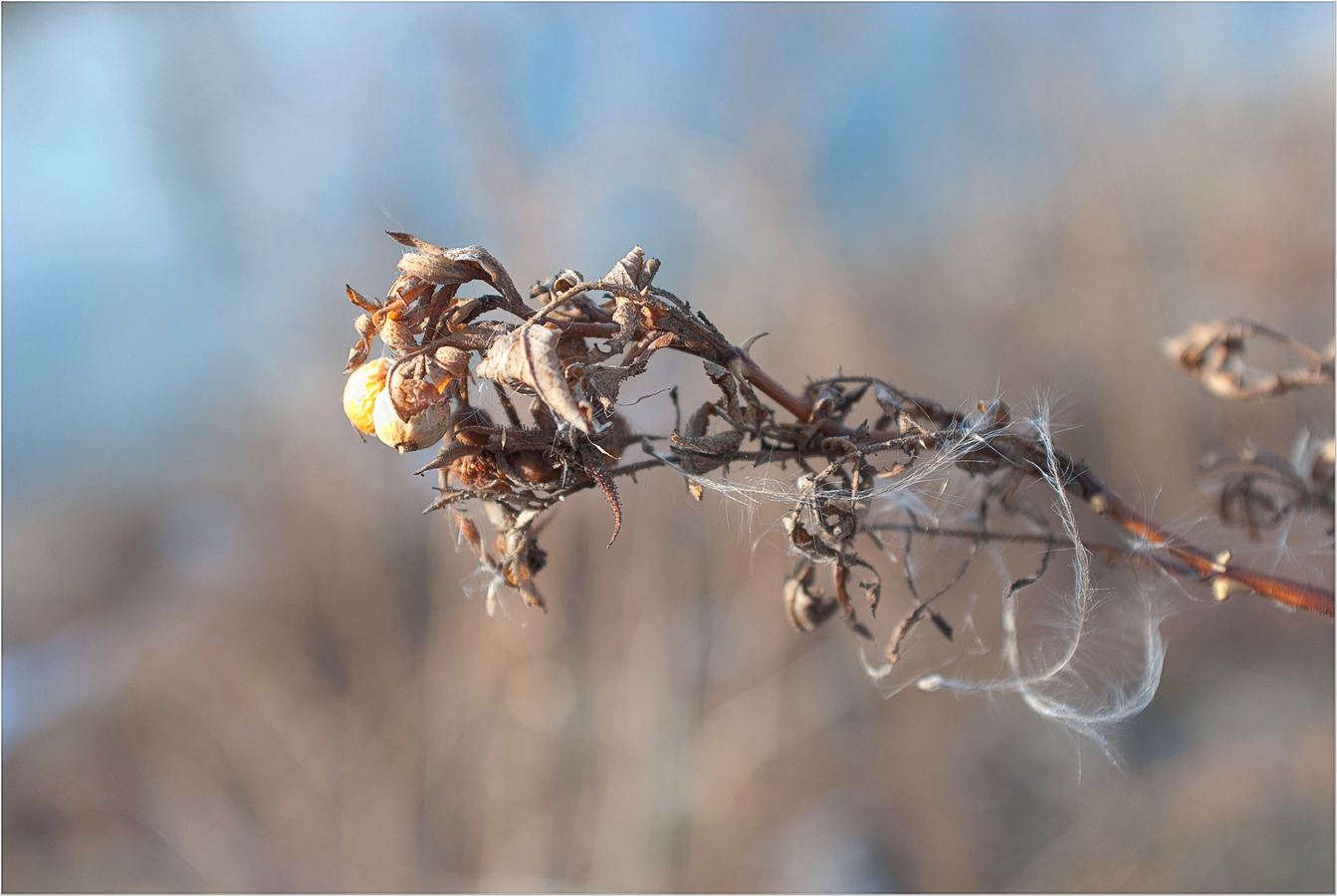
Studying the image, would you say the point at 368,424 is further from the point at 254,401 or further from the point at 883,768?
the point at 254,401

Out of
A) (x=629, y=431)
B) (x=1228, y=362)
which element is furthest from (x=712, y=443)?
(x=1228, y=362)

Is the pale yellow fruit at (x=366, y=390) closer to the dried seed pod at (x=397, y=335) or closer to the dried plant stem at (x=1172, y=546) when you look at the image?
the dried seed pod at (x=397, y=335)

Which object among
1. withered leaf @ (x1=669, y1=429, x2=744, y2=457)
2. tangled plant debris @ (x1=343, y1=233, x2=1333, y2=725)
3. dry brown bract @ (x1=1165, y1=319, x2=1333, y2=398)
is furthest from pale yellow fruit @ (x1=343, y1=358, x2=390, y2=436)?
dry brown bract @ (x1=1165, y1=319, x2=1333, y2=398)

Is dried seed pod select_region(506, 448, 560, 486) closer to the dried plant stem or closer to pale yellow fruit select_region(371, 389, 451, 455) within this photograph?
pale yellow fruit select_region(371, 389, 451, 455)

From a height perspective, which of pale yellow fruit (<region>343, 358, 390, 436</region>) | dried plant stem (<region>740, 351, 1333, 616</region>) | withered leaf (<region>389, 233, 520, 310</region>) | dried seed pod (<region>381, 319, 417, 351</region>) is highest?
withered leaf (<region>389, 233, 520, 310</region>)

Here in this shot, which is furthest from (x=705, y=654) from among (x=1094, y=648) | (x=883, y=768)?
(x=1094, y=648)

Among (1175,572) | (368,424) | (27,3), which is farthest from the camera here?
(27,3)

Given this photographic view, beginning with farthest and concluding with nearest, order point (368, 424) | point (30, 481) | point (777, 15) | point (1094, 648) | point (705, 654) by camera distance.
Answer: point (30, 481) → point (777, 15) → point (705, 654) → point (1094, 648) → point (368, 424)

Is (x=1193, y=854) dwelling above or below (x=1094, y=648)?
below

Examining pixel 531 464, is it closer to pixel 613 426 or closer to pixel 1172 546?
pixel 613 426
